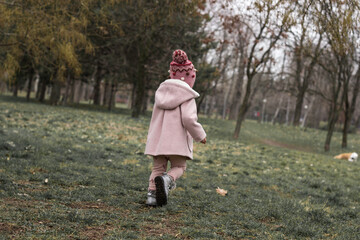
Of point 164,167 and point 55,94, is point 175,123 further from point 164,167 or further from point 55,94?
point 55,94

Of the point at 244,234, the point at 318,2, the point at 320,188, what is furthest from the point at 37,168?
the point at 320,188

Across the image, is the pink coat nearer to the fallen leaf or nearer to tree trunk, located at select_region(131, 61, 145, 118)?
the fallen leaf

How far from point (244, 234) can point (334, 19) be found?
11.5 ft

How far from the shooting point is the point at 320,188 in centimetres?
844

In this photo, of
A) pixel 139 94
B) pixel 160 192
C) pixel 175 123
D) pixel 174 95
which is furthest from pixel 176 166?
pixel 139 94

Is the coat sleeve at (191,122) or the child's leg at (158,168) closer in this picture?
the coat sleeve at (191,122)

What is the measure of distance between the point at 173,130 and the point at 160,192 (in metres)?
0.78

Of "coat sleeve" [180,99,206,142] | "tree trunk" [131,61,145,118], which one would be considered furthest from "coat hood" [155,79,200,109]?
"tree trunk" [131,61,145,118]

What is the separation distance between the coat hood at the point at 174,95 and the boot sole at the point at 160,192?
0.93 meters

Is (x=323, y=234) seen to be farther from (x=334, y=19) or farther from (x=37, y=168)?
(x=37, y=168)

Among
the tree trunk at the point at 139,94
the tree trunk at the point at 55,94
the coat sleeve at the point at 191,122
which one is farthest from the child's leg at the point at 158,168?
the tree trunk at the point at 55,94

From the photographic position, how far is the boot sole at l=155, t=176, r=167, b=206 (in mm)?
4621

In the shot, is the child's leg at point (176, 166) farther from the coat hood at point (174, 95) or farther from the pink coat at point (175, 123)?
the coat hood at point (174, 95)

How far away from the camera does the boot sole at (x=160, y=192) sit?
462 centimetres
